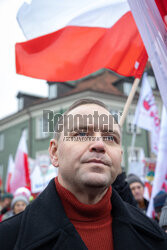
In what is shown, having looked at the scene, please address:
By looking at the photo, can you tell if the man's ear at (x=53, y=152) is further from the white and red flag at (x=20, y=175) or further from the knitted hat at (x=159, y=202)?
the white and red flag at (x=20, y=175)

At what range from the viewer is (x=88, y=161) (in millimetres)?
1433

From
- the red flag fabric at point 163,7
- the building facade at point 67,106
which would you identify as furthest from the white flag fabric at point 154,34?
the building facade at point 67,106

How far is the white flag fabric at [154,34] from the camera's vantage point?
5.14ft

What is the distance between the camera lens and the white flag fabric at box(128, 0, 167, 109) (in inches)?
61.7

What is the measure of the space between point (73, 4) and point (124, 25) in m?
0.68

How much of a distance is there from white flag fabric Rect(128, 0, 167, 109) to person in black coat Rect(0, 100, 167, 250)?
403mm

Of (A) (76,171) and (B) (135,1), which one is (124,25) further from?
(A) (76,171)

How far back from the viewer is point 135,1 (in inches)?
62.9

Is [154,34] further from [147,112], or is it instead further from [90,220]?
[147,112]

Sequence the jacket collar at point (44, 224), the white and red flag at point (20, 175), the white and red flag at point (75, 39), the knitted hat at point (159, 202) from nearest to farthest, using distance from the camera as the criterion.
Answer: the jacket collar at point (44, 224) → the white and red flag at point (75, 39) → the knitted hat at point (159, 202) → the white and red flag at point (20, 175)

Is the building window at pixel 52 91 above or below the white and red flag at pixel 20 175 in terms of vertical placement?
above

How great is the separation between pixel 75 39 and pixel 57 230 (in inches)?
111

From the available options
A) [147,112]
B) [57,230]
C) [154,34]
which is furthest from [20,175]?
[154,34]

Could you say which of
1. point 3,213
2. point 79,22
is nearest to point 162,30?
point 79,22
